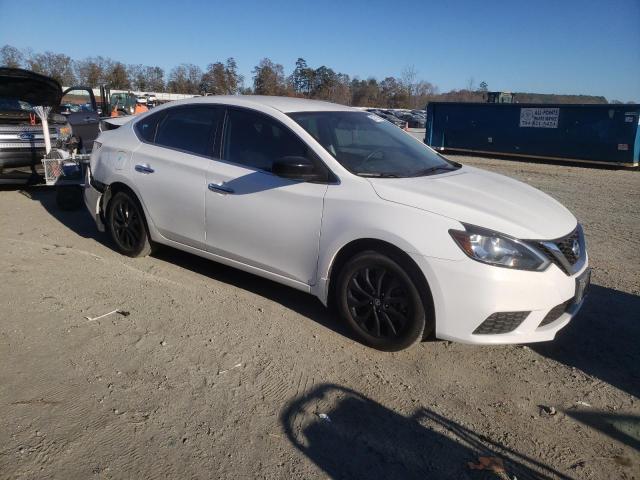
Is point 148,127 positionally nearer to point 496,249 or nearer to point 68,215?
point 68,215

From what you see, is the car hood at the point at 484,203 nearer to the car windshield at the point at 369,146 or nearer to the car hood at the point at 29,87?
the car windshield at the point at 369,146

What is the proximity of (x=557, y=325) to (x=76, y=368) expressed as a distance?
122 inches

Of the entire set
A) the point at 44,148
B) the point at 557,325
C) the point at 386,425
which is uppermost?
the point at 44,148

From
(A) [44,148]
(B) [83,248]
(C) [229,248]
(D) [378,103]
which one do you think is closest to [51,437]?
(C) [229,248]

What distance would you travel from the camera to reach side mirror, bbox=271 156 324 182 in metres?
3.79

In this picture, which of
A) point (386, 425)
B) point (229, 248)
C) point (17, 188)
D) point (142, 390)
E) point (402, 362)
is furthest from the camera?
point (17, 188)

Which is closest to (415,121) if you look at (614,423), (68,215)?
(68,215)

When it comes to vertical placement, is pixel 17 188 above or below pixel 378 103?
below

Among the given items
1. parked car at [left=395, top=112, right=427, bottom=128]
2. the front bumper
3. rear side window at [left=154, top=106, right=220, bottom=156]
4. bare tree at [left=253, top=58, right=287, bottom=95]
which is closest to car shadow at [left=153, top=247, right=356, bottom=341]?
the front bumper

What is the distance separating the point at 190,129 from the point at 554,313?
11.1 feet

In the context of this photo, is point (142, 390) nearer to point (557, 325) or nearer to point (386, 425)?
point (386, 425)

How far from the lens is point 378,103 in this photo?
253ft

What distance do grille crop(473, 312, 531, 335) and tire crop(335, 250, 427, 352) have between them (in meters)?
0.37

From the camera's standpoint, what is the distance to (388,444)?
275 centimetres
